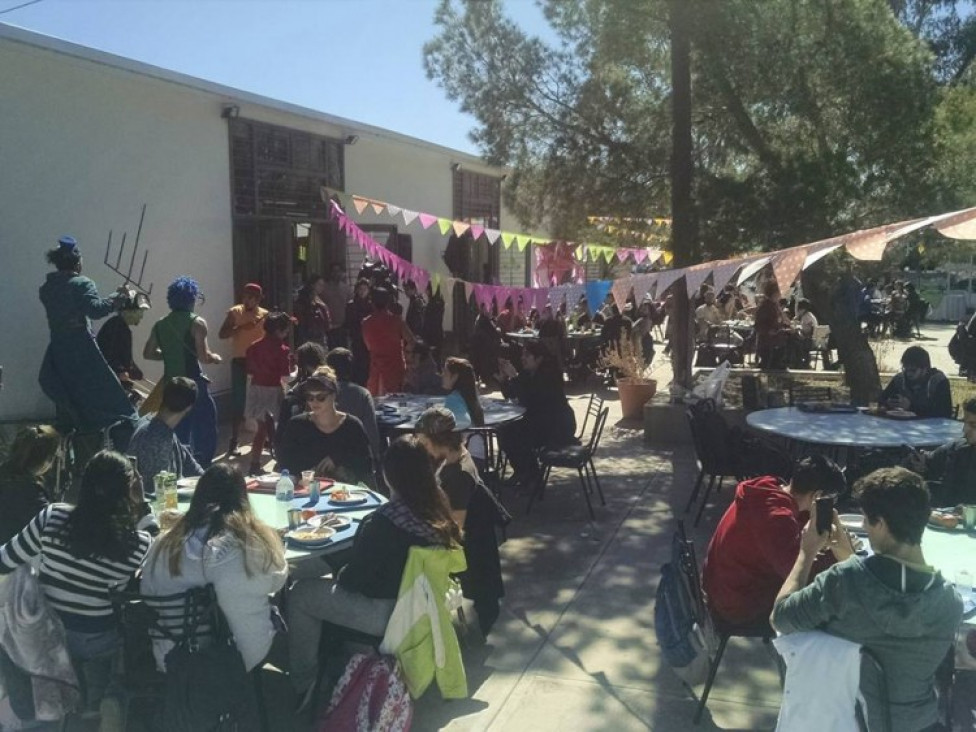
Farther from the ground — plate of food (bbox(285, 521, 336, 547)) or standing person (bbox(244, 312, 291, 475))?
standing person (bbox(244, 312, 291, 475))

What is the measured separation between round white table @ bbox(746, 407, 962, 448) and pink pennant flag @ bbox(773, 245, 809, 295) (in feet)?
4.29

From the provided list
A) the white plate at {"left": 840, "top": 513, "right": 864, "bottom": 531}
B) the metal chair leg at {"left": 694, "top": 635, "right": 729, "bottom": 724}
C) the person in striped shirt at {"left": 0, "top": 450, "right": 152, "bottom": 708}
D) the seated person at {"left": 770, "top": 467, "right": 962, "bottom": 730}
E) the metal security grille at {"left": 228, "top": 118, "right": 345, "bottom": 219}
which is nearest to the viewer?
the seated person at {"left": 770, "top": 467, "right": 962, "bottom": 730}

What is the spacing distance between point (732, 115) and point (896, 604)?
7.25m

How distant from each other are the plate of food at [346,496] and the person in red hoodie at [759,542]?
1759 millimetres

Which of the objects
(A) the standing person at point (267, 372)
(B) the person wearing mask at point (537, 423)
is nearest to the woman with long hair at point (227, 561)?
(B) the person wearing mask at point (537, 423)

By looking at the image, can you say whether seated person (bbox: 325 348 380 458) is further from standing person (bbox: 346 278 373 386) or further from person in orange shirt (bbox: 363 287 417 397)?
standing person (bbox: 346 278 373 386)

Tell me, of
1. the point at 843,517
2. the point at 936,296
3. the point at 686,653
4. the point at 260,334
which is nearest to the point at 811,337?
the point at 260,334

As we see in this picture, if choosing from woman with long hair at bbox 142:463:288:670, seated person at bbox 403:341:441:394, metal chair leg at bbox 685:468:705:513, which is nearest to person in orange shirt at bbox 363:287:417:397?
seated person at bbox 403:341:441:394

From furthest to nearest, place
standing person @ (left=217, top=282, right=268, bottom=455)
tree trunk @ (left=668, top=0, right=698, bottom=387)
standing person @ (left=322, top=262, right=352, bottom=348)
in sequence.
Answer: standing person @ (left=322, top=262, right=352, bottom=348)
tree trunk @ (left=668, top=0, right=698, bottom=387)
standing person @ (left=217, top=282, right=268, bottom=455)

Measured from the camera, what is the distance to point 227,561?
3213 mm

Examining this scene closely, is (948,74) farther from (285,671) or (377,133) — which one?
(285,671)

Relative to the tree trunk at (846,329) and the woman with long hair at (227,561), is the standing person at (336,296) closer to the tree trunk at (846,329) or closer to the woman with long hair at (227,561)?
the tree trunk at (846,329)

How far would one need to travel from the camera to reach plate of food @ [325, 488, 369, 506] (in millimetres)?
4418

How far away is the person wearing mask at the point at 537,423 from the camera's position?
6.70m
